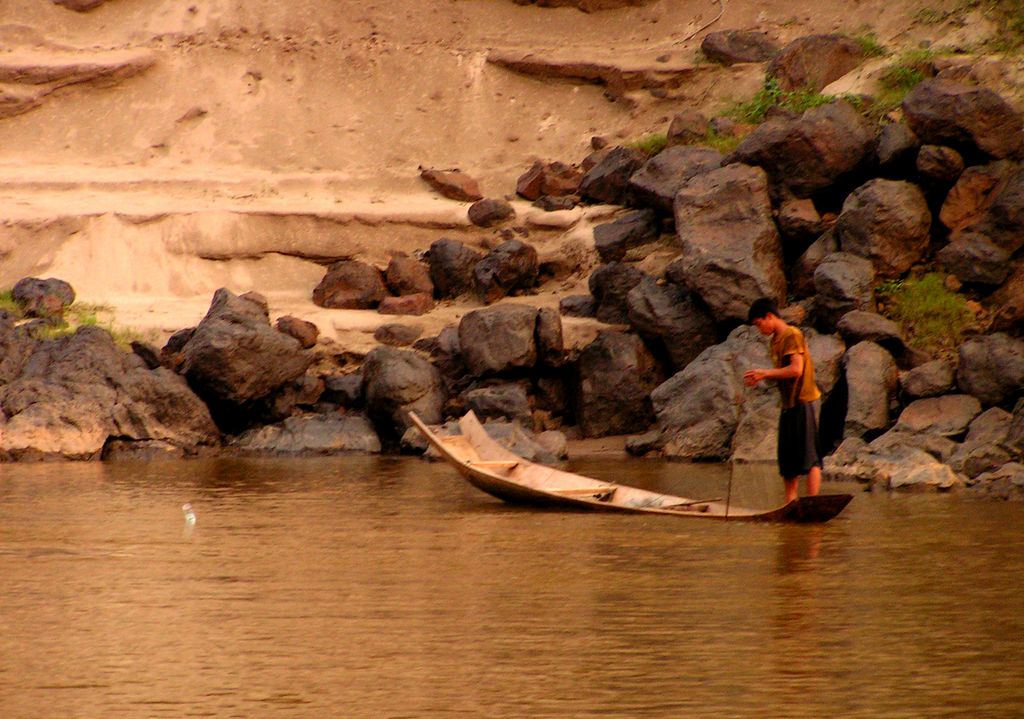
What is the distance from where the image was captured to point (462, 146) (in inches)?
1061

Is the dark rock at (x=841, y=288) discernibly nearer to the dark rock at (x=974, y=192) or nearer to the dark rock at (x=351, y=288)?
the dark rock at (x=974, y=192)

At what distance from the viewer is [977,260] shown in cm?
1712

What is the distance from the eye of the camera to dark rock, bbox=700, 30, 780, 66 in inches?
1025

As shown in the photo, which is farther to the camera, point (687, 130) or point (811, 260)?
point (687, 130)

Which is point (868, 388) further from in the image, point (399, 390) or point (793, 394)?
point (399, 390)

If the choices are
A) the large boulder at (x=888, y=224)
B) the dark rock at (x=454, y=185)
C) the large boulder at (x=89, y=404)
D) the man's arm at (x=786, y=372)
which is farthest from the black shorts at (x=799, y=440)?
the dark rock at (x=454, y=185)

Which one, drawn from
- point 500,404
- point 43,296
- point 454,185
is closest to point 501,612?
point 500,404

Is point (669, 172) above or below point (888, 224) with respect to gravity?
above

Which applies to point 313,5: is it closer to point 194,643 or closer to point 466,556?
point 466,556

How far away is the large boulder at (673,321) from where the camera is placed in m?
18.0

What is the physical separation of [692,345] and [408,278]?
536 cm

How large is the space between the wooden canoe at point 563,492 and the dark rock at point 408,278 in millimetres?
9163

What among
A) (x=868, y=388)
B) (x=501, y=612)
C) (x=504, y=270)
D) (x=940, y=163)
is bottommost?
(x=501, y=612)

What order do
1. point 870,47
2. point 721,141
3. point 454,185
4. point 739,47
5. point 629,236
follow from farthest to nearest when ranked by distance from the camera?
point 739,47 < point 454,185 < point 870,47 < point 721,141 < point 629,236
